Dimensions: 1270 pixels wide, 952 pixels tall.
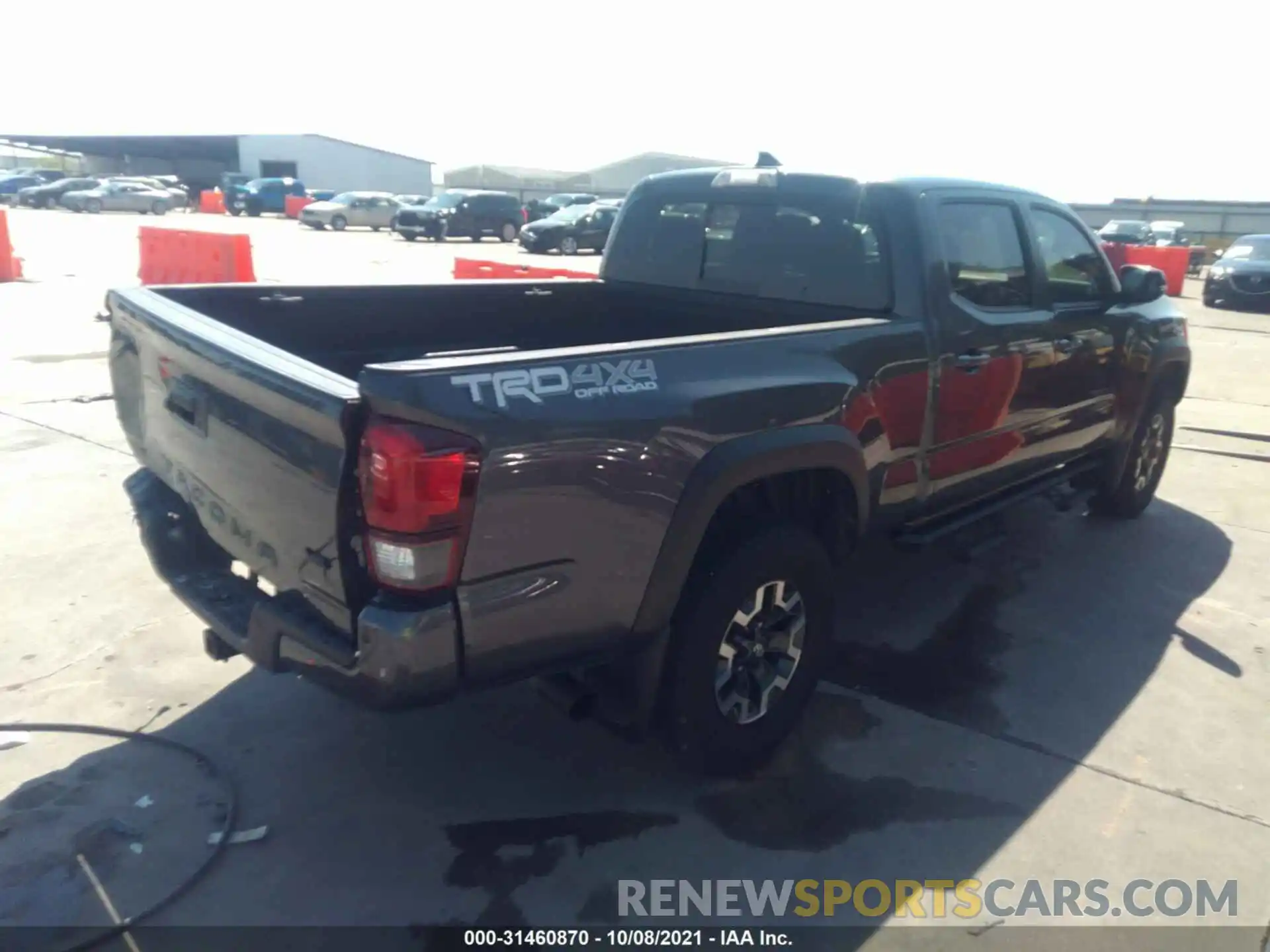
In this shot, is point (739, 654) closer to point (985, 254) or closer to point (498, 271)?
point (985, 254)

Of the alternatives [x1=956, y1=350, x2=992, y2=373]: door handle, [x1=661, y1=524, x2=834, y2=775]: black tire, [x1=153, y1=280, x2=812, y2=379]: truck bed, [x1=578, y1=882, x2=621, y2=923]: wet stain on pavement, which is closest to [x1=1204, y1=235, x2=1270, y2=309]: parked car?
[x1=956, y1=350, x2=992, y2=373]: door handle

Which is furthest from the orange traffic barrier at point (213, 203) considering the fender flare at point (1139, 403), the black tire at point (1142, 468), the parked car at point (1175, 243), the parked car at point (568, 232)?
the fender flare at point (1139, 403)

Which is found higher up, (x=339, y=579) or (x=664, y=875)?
(x=339, y=579)

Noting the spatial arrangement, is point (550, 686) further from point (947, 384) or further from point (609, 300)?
point (609, 300)

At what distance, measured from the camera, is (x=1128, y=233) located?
108 feet

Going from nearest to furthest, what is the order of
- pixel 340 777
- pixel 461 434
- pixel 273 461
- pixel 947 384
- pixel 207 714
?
pixel 461 434 → pixel 273 461 → pixel 340 777 → pixel 207 714 → pixel 947 384

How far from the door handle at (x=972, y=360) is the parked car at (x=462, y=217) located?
102 ft

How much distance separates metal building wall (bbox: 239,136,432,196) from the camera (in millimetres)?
66312

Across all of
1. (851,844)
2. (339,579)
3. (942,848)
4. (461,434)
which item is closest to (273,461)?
(339,579)

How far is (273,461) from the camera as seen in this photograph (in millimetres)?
2734

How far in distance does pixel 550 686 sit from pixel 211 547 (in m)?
1.30

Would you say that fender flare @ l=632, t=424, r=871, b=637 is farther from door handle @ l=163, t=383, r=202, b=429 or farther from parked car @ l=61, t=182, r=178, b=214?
parked car @ l=61, t=182, r=178, b=214

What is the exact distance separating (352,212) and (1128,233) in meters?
27.1

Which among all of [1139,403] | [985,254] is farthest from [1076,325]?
[1139,403]
